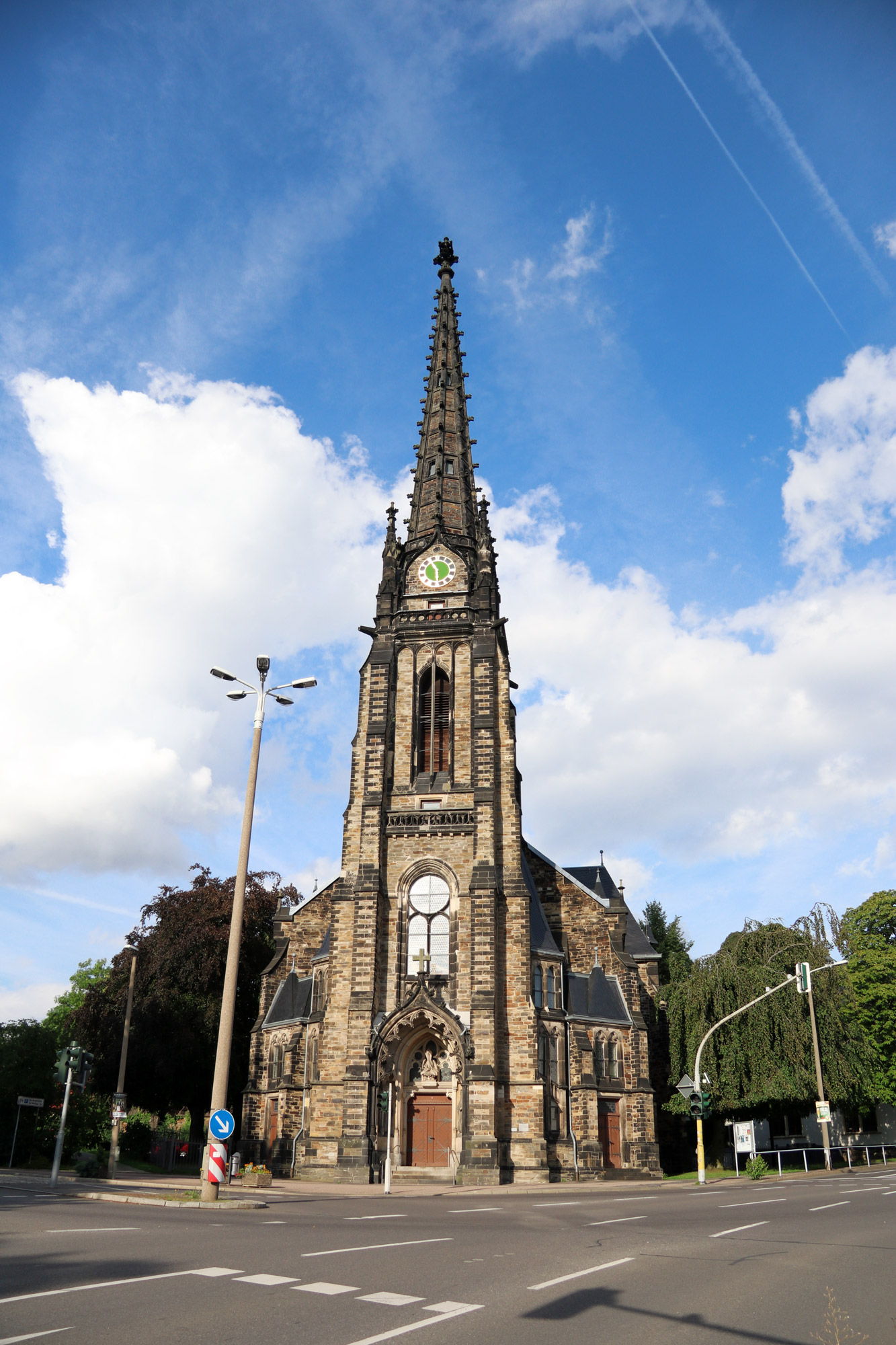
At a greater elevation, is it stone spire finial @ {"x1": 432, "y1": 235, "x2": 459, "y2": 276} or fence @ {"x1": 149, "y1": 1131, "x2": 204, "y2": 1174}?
stone spire finial @ {"x1": 432, "y1": 235, "x2": 459, "y2": 276}

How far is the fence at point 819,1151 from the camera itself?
35156 millimetres

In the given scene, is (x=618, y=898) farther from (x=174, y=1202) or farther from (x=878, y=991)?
(x=174, y=1202)

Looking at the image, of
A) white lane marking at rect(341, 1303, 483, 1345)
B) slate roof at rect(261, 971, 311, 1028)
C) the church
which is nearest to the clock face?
the church

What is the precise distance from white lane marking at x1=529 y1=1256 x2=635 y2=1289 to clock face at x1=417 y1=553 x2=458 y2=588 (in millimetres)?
32994

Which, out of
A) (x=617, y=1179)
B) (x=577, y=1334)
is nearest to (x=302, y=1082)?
(x=617, y=1179)

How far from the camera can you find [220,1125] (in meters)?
16.5

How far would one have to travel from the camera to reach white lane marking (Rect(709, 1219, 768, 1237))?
12773 millimetres

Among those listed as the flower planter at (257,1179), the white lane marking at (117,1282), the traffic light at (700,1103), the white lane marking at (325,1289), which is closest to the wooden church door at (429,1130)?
the flower planter at (257,1179)

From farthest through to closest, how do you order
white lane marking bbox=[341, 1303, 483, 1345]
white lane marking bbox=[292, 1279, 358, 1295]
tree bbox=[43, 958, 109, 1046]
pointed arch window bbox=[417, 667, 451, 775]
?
tree bbox=[43, 958, 109, 1046] → pointed arch window bbox=[417, 667, 451, 775] → white lane marking bbox=[292, 1279, 358, 1295] → white lane marking bbox=[341, 1303, 483, 1345]

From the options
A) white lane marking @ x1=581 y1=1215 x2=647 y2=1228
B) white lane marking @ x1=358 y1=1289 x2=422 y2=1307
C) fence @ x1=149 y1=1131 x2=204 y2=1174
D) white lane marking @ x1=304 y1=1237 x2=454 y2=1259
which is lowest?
fence @ x1=149 y1=1131 x2=204 y2=1174

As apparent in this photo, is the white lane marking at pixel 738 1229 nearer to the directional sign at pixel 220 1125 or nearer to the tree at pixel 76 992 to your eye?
the directional sign at pixel 220 1125

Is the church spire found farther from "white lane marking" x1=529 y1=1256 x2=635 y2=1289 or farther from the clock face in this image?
"white lane marking" x1=529 y1=1256 x2=635 y2=1289

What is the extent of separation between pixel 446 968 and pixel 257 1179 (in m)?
9.53

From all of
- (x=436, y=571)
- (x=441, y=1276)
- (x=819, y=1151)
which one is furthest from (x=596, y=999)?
(x=441, y=1276)
